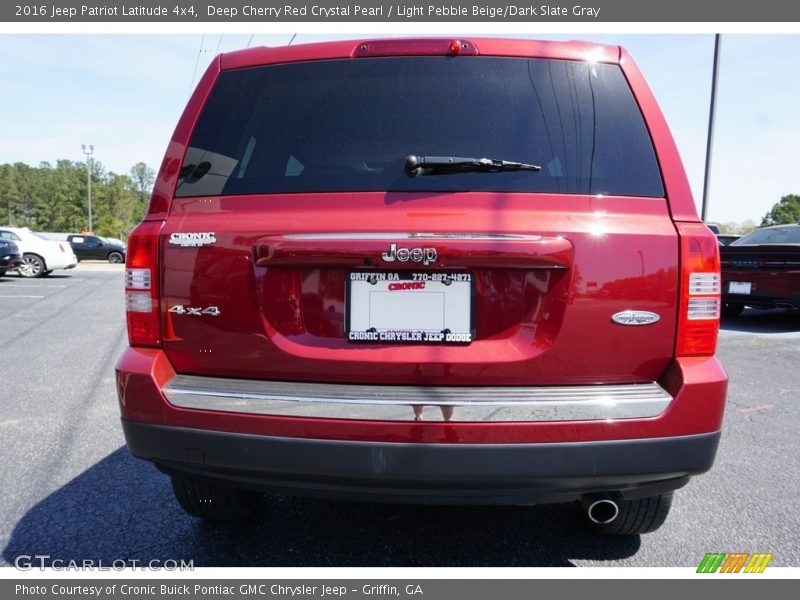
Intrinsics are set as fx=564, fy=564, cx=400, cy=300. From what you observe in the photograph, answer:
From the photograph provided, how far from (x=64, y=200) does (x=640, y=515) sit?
100686mm

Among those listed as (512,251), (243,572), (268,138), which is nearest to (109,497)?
(243,572)

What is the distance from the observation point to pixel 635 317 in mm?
1758

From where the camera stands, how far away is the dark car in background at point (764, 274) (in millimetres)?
7602

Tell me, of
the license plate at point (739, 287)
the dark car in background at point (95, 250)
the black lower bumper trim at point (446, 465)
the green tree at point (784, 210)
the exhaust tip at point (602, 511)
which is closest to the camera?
the black lower bumper trim at point (446, 465)

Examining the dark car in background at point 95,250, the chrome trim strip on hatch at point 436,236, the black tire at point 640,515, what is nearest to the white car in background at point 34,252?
the dark car in background at point 95,250

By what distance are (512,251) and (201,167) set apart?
1.13 meters

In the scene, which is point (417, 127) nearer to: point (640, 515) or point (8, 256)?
point (640, 515)

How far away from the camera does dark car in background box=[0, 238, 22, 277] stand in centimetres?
1499

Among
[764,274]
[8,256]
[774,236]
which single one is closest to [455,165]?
[764,274]

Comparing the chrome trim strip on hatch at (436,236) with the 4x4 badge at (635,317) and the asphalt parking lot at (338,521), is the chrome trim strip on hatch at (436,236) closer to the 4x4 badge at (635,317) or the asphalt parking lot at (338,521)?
the 4x4 badge at (635,317)

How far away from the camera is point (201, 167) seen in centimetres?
200

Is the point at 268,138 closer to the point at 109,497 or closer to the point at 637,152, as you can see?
the point at 637,152

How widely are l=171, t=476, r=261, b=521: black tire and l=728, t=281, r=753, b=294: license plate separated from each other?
26.3 feet

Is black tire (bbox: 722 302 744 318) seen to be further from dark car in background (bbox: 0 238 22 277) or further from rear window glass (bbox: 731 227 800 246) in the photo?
dark car in background (bbox: 0 238 22 277)
